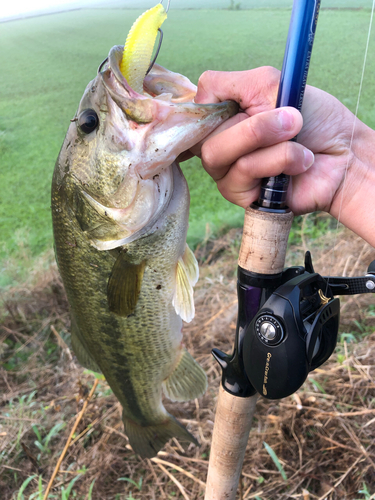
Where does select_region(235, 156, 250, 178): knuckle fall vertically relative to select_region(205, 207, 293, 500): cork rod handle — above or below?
above

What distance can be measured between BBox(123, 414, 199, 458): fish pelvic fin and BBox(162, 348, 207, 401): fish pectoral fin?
162 mm

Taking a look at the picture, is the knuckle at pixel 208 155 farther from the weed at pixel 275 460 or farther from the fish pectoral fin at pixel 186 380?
the weed at pixel 275 460

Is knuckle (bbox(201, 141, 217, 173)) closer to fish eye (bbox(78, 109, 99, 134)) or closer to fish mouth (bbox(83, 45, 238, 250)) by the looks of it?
fish mouth (bbox(83, 45, 238, 250))

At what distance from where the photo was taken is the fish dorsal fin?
2.93ft

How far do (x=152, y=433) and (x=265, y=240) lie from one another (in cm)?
91

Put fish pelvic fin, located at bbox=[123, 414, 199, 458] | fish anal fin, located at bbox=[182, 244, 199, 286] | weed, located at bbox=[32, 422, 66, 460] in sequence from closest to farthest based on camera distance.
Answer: fish anal fin, located at bbox=[182, 244, 199, 286] → fish pelvic fin, located at bbox=[123, 414, 199, 458] → weed, located at bbox=[32, 422, 66, 460]

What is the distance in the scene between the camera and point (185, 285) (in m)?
0.90

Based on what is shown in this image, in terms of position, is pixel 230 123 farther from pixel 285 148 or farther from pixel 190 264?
pixel 190 264

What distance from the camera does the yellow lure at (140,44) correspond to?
612 millimetres

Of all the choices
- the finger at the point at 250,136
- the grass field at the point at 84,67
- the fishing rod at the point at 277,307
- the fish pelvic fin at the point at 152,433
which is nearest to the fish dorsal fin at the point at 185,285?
the fishing rod at the point at 277,307

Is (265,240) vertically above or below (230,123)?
below

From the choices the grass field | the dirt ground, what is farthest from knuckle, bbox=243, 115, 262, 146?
the grass field

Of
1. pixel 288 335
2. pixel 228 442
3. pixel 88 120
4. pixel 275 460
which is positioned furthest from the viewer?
pixel 275 460

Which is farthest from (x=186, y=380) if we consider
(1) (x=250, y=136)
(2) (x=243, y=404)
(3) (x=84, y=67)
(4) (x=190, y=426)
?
(3) (x=84, y=67)
